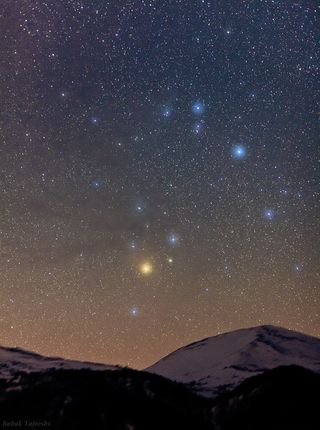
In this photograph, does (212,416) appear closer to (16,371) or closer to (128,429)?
(128,429)

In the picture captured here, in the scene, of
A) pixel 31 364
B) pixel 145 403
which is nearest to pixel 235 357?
pixel 145 403

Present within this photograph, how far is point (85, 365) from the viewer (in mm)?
42344

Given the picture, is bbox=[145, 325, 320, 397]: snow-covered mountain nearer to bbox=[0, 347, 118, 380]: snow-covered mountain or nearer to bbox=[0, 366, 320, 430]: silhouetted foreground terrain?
bbox=[0, 366, 320, 430]: silhouetted foreground terrain

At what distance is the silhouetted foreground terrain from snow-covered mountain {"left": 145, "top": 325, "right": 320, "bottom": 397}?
14.0 ft

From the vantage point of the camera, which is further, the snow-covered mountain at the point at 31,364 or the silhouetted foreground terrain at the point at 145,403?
the snow-covered mountain at the point at 31,364

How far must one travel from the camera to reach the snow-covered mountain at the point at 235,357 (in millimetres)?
44500

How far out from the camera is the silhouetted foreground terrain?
32.8m

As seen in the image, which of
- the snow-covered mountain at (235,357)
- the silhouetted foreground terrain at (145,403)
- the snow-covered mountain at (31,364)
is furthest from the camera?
the snow-covered mountain at (235,357)

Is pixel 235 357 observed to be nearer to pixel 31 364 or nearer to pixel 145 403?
pixel 145 403

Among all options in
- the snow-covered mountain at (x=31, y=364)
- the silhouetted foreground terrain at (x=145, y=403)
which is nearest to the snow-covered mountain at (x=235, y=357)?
the silhouetted foreground terrain at (x=145, y=403)

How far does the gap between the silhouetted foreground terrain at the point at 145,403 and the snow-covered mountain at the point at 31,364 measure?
1.89 metres

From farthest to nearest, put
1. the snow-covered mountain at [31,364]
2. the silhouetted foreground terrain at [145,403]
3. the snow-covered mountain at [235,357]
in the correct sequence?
1. the snow-covered mountain at [235,357]
2. the snow-covered mountain at [31,364]
3. the silhouetted foreground terrain at [145,403]

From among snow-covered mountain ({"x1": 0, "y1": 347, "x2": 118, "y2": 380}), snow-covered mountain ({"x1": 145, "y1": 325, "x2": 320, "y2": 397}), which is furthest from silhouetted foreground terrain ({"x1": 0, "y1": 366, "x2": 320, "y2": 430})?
snow-covered mountain ({"x1": 145, "y1": 325, "x2": 320, "y2": 397})

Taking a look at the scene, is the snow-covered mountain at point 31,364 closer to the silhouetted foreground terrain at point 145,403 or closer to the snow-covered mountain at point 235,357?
the silhouetted foreground terrain at point 145,403
